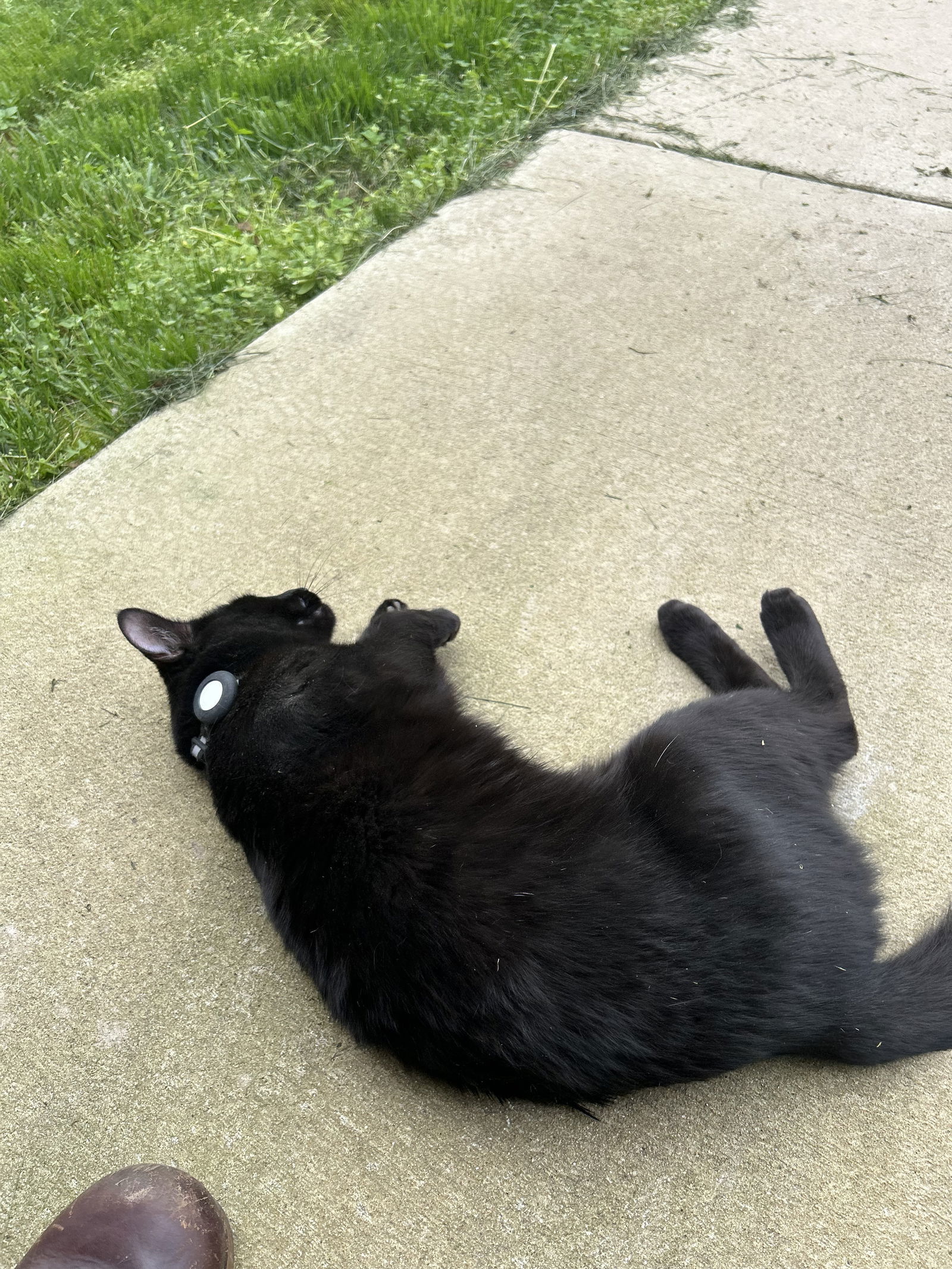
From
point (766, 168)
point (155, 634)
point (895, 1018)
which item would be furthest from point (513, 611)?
point (766, 168)

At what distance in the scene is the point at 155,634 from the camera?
2.29 metres

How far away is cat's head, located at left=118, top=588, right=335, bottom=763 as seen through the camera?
2.25m

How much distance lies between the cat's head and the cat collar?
2.2 inches

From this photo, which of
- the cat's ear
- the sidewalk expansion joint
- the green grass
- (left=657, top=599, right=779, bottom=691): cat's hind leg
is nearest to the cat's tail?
(left=657, top=599, right=779, bottom=691): cat's hind leg

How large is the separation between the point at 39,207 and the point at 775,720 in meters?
3.91

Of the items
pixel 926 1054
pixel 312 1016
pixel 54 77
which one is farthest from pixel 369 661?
pixel 54 77

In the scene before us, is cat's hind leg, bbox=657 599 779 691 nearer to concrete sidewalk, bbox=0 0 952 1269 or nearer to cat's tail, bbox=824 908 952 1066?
concrete sidewalk, bbox=0 0 952 1269

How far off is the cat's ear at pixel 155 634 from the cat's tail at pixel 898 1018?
5.32 ft

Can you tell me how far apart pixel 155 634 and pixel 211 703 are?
0.29 meters

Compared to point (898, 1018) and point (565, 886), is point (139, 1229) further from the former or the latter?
point (898, 1018)

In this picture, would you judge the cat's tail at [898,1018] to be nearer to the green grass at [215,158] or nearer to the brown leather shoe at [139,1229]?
the brown leather shoe at [139,1229]

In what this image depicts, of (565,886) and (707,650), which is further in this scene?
(707,650)

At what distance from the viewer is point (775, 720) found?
2.07 m

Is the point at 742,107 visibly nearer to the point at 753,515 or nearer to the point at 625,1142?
the point at 753,515
